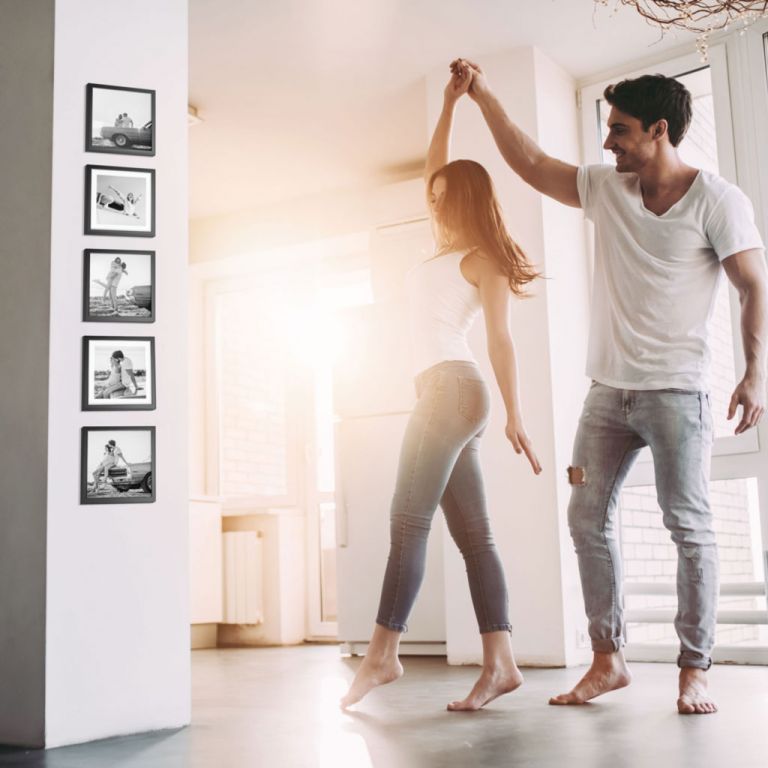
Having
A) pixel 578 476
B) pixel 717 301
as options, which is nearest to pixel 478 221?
pixel 578 476

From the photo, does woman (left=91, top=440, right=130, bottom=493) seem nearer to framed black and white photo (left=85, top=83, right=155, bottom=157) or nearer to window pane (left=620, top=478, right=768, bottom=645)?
framed black and white photo (left=85, top=83, right=155, bottom=157)

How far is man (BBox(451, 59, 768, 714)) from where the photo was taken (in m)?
2.61

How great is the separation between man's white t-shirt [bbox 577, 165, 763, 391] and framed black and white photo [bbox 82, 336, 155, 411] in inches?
45.8

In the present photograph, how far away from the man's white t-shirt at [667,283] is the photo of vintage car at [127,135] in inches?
49.8

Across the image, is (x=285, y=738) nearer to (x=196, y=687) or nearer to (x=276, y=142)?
(x=196, y=687)

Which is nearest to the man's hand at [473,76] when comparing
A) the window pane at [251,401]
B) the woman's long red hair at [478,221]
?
the woman's long red hair at [478,221]

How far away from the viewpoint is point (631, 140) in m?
2.72

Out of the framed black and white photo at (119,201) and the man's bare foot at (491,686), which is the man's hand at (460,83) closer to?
the framed black and white photo at (119,201)

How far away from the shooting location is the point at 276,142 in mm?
5504

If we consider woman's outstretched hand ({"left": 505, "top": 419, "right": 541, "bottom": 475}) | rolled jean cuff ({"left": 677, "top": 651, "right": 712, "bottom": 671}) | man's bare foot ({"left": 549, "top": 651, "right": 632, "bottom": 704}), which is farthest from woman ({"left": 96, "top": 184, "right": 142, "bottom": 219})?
rolled jean cuff ({"left": 677, "top": 651, "right": 712, "bottom": 671})

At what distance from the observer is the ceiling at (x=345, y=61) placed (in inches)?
166

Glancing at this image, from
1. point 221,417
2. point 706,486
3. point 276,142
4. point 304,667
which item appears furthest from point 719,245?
point 221,417

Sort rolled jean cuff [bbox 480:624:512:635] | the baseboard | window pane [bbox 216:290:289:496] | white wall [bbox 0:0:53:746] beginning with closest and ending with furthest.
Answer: white wall [bbox 0:0:53:746] < rolled jean cuff [bbox 480:624:512:635] < the baseboard < window pane [bbox 216:290:289:496]

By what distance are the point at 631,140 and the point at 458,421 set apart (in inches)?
33.8
